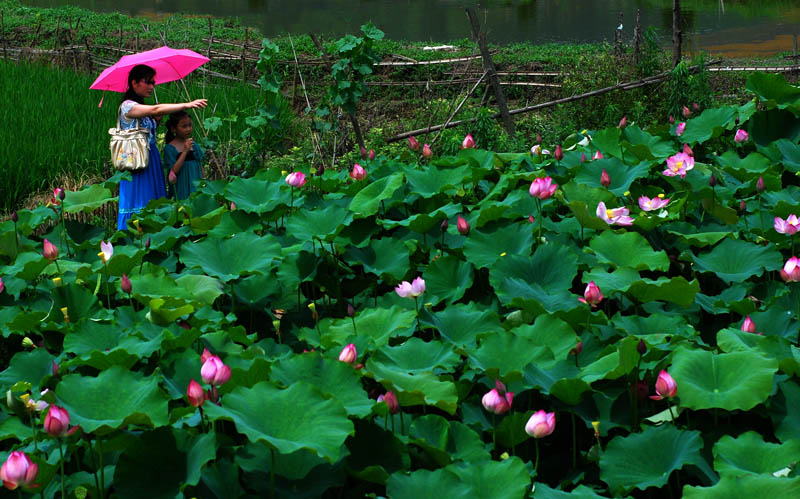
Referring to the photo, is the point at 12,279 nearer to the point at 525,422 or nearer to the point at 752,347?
the point at 525,422

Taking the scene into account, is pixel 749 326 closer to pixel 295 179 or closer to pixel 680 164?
pixel 680 164

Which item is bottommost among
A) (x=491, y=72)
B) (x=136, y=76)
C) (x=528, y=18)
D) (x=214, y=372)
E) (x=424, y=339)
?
(x=424, y=339)

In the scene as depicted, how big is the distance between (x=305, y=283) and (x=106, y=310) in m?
0.58

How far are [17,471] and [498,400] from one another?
0.85 metres

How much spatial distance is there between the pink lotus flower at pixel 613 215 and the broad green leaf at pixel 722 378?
759mm

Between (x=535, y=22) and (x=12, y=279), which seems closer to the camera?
(x=12, y=279)

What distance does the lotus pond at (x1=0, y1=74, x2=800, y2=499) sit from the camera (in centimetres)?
148

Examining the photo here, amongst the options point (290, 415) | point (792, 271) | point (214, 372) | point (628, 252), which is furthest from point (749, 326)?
point (214, 372)

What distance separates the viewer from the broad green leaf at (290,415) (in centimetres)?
140

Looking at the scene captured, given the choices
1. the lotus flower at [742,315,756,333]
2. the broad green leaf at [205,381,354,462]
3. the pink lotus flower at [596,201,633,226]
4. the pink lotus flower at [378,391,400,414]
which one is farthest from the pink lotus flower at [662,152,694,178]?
the broad green leaf at [205,381,354,462]

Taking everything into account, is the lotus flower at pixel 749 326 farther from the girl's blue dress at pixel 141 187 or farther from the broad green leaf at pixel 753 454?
the girl's blue dress at pixel 141 187

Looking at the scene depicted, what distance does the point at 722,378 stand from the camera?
1673 millimetres

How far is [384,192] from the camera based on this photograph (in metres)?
2.71

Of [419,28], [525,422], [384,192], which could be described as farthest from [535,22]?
[525,422]
